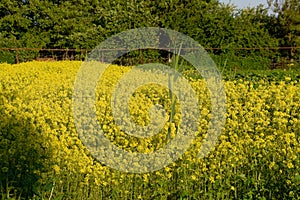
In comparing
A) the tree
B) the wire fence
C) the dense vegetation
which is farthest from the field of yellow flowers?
the tree

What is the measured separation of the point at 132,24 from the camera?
27656 mm

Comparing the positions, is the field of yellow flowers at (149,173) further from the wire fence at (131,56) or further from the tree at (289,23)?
the tree at (289,23)

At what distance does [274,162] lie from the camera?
14.5 feet

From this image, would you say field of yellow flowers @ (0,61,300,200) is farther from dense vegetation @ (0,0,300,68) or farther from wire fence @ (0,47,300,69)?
dense vegetation @ (0,0,300,68)

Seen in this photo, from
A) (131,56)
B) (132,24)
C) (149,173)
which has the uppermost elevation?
(132,24)

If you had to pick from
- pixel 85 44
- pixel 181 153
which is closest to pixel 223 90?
pixel 181 153

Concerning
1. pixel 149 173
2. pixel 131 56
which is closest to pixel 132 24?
pixel 131 56

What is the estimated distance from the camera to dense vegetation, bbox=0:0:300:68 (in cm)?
2709

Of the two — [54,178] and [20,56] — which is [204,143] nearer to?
[54,178]

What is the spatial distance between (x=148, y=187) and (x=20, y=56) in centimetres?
2075

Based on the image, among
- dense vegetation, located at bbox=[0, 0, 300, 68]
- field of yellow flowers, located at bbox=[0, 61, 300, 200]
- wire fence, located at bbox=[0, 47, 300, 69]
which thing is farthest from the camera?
dense vegetation, located at bbox=[0, 0, 300, 68]

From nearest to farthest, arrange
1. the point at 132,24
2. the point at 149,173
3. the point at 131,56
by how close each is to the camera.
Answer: the point at 149,173 → the point at 131,56 → the point at 132,24

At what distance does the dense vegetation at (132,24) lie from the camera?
2709 centimetres

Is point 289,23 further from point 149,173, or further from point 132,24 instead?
point 149,173
